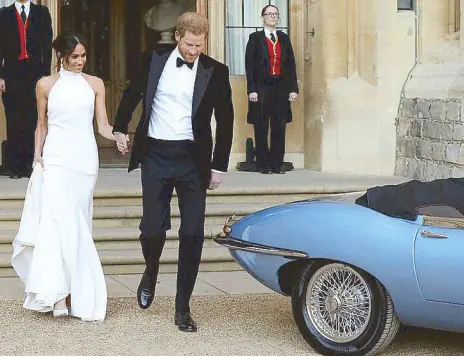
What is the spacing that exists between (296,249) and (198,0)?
7.85 meters

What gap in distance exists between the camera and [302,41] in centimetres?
1423

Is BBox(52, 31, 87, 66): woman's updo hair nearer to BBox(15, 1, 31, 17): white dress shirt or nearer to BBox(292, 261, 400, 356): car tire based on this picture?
BBox(292, 261, 400, 356): car tire

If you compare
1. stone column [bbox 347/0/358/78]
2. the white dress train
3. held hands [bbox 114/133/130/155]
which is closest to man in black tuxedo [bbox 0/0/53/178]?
stone column [bbox 347/0/358/78]

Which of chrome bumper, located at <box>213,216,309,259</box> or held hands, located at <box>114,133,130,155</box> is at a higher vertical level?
held hands, located at <box>114,133,130,155</box>

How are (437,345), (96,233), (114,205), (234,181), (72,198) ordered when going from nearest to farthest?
(437,345), (72,198), (96,233), (114,205), (234,181)

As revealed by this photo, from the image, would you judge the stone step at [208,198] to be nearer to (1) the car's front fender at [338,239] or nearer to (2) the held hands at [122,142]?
(2) the held hands at [122,142]

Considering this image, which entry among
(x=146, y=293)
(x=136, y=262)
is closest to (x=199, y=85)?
(x=146, y=293)

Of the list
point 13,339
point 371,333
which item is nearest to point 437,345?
point 371,333

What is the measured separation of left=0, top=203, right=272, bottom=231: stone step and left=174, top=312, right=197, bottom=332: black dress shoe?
286cm

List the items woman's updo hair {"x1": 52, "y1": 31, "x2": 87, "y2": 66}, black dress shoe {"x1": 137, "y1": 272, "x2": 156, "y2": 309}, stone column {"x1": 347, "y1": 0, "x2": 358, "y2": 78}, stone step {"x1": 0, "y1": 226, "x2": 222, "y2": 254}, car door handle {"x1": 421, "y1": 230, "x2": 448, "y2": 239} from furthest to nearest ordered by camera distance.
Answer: stone column {"x1": 347, "y1": 0, "x2": 358, "y2": 78} → stone step {"x1": 0, "y1": 226, "x2": 222, "y2": 254} → woman's updo hair {"x1": 52, "y1": 31, "x2": 87, "y2": 66} → black dress shoe {"x1": 137, "y1": 272, "x2": 156, "y2": 309} → car door handle {"x1": 421, "y1": 230, "x2": 448, "y2": 239}

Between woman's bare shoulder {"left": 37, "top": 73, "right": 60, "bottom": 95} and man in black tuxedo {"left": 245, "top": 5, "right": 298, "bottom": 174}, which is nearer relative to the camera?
woman's bare shoulder {"left": 37, "top": 73, "right": 60, "bottom": 95}

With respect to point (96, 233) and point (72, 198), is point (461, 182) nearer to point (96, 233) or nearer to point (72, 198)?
point (72, 198)

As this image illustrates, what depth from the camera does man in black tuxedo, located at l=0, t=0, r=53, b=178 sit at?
12.5 metres

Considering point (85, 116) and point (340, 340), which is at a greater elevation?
point (85, 116)
